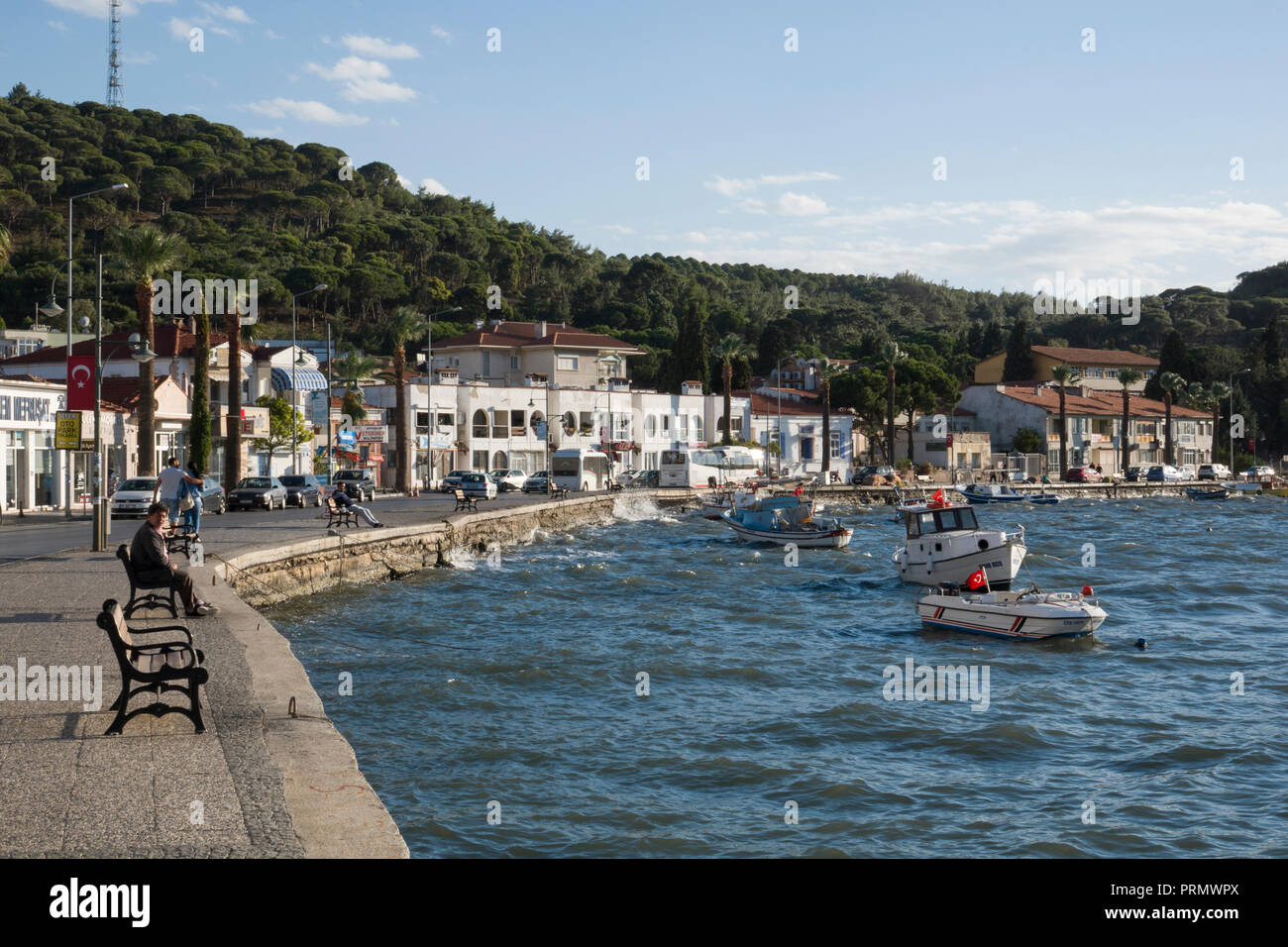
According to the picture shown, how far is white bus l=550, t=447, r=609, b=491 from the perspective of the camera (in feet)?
243

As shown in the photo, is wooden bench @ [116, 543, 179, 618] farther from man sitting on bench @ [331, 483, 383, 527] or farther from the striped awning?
the striped awning

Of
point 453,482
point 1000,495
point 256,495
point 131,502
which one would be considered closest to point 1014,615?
point 131,502

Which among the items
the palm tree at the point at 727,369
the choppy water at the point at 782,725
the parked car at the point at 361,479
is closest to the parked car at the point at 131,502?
the choppy water at the point at 782,725

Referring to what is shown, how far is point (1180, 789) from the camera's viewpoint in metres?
13.8

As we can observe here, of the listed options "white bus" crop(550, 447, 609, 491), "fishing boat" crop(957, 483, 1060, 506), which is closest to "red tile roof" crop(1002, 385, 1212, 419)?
"fishing boat" crop(957, 483, 1060, 506)

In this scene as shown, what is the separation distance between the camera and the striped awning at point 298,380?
68.4m

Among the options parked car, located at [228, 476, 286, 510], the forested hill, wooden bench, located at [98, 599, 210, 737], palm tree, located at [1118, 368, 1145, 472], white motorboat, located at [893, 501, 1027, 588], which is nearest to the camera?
wooden bench, located at [98, 599, 210, 737]

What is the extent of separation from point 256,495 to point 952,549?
2812 centimetres

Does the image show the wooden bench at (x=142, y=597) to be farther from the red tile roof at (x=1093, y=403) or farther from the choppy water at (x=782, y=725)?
the red tile roof at (x=1093, y=403)

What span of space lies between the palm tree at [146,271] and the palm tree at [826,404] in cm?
5301

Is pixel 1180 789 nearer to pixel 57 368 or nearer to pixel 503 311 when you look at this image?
pixel 57 368

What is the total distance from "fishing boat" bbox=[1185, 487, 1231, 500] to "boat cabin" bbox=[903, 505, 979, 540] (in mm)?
68960

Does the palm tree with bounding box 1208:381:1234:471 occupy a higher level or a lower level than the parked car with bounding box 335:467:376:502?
higher
